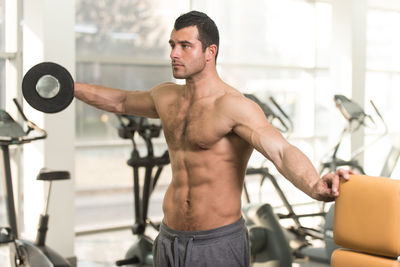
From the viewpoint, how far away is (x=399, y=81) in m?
8.76

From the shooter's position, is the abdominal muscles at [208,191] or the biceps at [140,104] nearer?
the abdominal muscles at [208,191]

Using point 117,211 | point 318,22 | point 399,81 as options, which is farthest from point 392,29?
point 117,211

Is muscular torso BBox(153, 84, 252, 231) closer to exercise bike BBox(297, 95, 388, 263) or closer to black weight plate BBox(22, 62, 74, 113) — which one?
black weight plate BBox(22, 62, 74, 113)

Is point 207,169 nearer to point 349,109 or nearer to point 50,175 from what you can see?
point 50,175

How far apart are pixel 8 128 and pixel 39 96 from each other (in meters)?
1.45

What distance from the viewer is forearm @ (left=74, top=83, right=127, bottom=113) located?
2338mm

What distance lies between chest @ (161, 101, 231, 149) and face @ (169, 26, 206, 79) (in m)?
0.16

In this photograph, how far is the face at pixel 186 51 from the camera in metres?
2.02

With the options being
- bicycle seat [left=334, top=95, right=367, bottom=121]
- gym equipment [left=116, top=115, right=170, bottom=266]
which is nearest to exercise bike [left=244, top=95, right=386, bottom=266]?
bicycle seat [left=334, top=95, right=367, bottom=121]

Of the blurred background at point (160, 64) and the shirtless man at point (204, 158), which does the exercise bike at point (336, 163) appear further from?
the shirtless man at point (204, 158)

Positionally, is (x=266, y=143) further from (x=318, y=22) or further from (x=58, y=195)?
(x=318, y=22)

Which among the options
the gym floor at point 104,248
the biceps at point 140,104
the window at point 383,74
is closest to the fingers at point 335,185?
the biceps at point 140,104

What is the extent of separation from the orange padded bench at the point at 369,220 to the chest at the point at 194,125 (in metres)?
0.56

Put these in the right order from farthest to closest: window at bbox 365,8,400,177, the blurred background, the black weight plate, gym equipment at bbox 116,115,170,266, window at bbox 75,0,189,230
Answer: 1. window at bbox 365,8,400,177
2. window at bbox 75,0,189,230
3. the blurred background
4. gym equipment at bbox 116,115,170,266
5. the black weight plate
